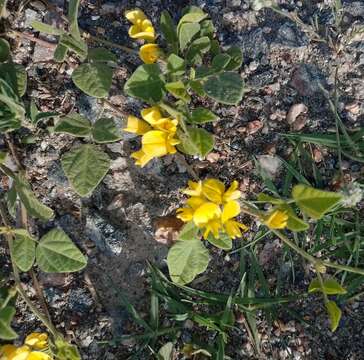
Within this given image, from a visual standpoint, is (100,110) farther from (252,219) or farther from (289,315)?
(289,315)

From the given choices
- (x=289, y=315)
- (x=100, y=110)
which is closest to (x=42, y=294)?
(x=100, y=110)

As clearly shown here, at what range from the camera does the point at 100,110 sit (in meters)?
3.35

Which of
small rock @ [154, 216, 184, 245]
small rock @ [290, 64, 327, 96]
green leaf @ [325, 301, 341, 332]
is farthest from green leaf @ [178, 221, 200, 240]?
small rock @ [290, 64, 327, 96]

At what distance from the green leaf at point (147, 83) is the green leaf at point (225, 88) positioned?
0.22 meters

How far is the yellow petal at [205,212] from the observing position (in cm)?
260

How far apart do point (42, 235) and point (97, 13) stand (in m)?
1.27

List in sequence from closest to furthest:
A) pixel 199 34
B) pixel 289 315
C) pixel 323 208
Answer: pixel 323 208
pixel 199 34
pixel 289 315

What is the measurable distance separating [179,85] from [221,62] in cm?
26

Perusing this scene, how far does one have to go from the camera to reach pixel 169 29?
3002mm

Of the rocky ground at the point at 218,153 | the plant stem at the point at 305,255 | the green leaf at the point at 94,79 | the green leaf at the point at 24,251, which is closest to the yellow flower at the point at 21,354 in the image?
the green leaf at the point at 24,251

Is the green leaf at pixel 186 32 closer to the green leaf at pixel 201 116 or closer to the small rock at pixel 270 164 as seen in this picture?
the green leaf at pixel 201 116

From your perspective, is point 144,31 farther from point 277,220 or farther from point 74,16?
point 277,220

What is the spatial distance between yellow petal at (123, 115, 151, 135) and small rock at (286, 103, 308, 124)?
0.88 metres

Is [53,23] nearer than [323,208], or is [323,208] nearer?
[323,208]
